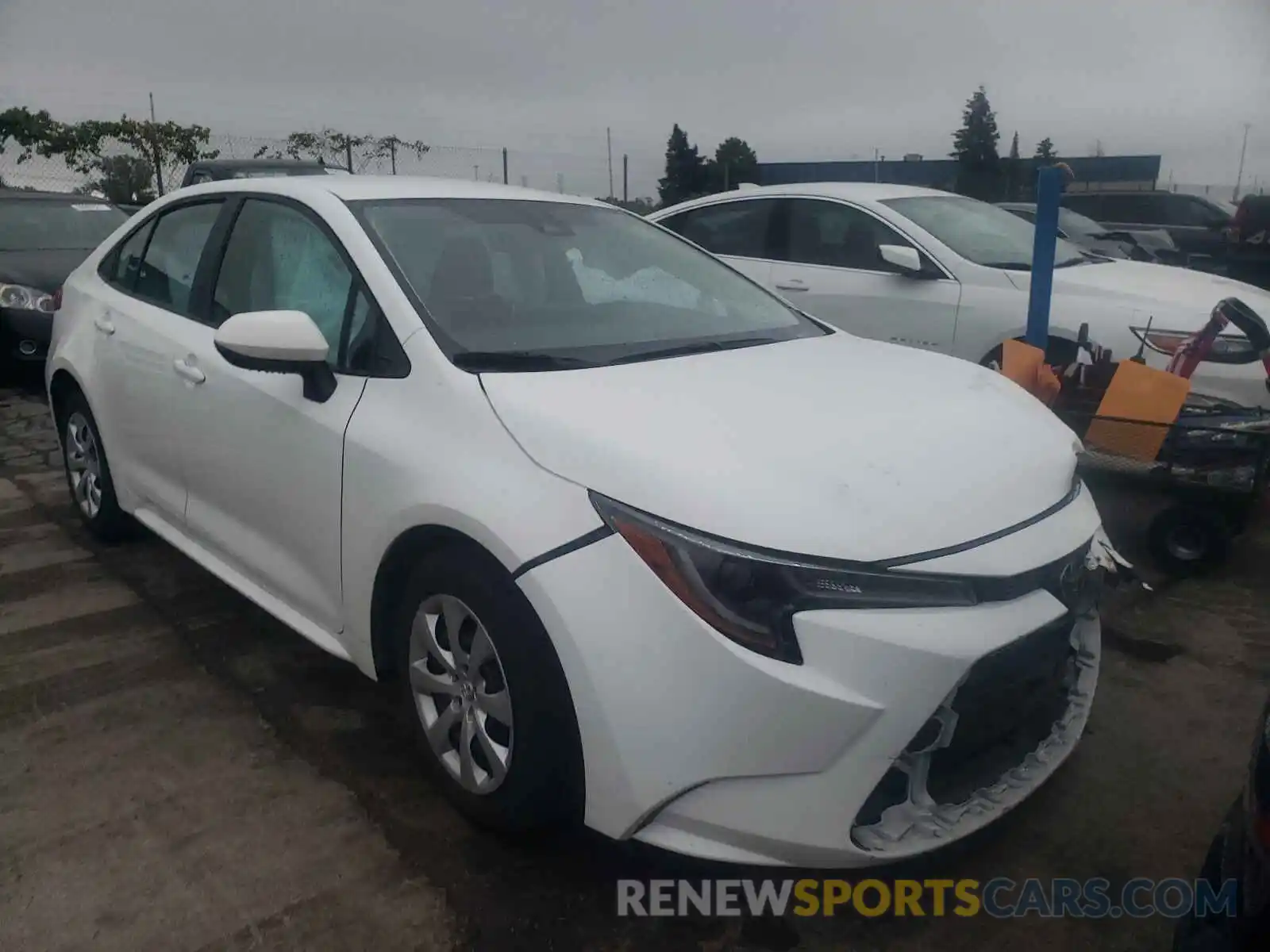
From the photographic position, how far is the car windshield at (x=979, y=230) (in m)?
5.79

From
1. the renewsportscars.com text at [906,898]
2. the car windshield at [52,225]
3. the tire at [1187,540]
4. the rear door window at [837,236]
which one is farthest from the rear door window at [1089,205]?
the renewsportscars.com text at [906,898]

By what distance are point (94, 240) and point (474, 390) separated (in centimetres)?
780

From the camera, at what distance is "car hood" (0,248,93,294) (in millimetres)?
7504

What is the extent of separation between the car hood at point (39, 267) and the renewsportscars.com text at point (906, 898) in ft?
22.2

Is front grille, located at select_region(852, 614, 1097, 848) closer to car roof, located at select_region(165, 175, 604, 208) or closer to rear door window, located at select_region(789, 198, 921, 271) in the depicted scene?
car roof, located at select_region(165, 175, 604, 208)

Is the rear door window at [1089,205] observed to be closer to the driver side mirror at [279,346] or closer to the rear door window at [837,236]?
the rear door window at [837,236]

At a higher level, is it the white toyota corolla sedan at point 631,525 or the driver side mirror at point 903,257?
the driver side mirror at point 903,257

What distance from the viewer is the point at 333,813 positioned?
101 inches

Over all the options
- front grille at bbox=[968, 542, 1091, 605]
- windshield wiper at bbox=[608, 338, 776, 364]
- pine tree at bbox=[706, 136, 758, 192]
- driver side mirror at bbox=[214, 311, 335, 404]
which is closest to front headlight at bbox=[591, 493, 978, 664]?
front grille at bbox=[968, 542, 1091, 605]

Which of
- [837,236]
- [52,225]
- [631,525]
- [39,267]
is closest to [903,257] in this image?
[837,236]

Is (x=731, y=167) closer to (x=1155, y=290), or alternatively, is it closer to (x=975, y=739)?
(x=1155, y=290)

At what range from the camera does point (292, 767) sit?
9.07 feet

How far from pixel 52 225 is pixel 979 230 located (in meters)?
7.40

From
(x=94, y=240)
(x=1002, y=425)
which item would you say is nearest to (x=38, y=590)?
(x=1002, y=425)
